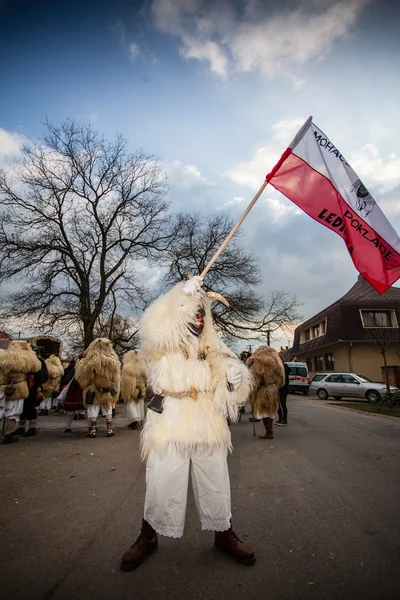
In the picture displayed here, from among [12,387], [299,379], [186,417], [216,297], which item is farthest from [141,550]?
[299,379]

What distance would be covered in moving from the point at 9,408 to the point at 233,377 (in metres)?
6.55

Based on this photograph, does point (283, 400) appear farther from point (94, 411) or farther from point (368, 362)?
point (368, 362)

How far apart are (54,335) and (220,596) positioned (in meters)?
19.1

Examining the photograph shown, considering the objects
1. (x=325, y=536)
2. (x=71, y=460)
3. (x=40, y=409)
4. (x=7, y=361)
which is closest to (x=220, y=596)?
(x=325, y=536)

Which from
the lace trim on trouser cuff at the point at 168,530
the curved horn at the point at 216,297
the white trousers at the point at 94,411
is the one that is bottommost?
the lace trim on trouser cuff at the point at 168,530

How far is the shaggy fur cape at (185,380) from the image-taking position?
267 cm

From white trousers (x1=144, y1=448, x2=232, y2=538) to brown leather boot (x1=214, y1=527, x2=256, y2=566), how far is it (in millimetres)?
94

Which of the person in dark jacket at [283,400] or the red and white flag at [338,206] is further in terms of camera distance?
the person in dark jacket at [283,400]

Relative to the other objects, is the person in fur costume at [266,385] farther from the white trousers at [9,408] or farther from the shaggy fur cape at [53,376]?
the shaggy fur cape at [53,376]

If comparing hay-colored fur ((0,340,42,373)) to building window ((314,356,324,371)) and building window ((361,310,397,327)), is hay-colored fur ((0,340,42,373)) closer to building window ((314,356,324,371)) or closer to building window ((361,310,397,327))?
building window ((361,310,397,327))

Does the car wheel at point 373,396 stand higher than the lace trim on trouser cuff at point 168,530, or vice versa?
the car wheel at point 373,396

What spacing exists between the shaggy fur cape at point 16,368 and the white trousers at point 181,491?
5953 mm

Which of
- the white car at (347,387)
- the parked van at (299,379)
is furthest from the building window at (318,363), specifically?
the white car at (347,387)

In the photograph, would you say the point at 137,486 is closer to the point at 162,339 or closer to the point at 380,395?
the point at 162,339
